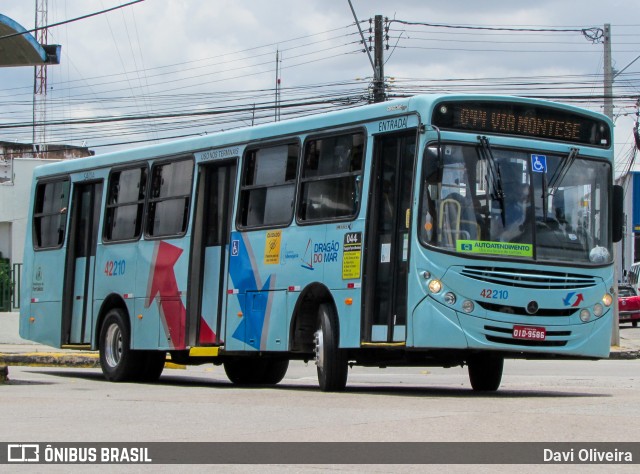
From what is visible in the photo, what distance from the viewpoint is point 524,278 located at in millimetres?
13031

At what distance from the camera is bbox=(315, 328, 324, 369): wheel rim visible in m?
14.0

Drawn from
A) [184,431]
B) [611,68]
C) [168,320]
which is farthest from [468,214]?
[611,68]

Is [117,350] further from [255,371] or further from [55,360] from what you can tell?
[55,360]

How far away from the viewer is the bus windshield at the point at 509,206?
12.9m

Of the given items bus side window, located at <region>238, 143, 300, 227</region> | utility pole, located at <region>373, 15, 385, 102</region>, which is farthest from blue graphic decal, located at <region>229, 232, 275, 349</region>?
utility pole, located at <region>373, 15, 385, 102</region>

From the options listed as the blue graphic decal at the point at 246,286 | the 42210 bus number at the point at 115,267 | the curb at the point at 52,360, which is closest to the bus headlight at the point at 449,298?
the blue graphic decal at the point at 246,286

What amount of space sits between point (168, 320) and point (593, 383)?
595 cm

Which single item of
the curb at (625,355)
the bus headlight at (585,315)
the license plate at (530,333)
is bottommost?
the curb at (625,355)

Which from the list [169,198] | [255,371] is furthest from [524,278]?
[169,198]

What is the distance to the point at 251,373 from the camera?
58.6 ft

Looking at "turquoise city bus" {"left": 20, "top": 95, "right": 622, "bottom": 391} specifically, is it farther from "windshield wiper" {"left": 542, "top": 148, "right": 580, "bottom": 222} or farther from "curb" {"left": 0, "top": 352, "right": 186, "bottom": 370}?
"curb" {"left": 0, "top": 352, "right": 186, "bottom": 370}

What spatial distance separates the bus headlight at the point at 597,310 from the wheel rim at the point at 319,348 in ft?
10.0

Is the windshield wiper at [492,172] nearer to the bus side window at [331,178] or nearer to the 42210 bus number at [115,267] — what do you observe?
the bus side window at [331,178]

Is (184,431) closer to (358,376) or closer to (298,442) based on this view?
(298,442)
